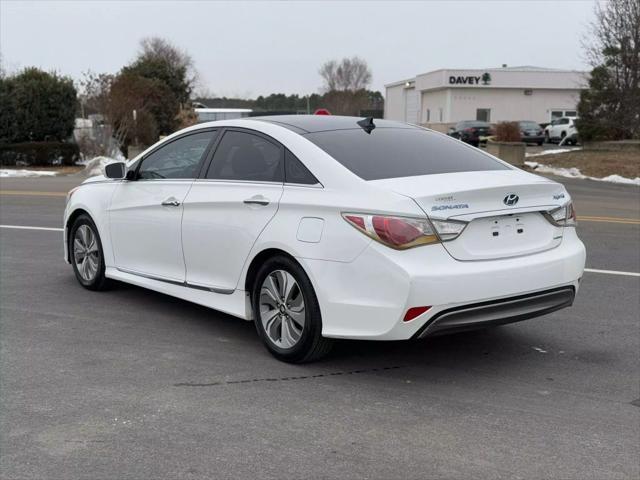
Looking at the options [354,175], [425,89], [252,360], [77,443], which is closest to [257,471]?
[77,443]

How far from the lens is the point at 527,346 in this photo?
567 cm

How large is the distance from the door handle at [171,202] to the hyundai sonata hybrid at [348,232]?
0.01 meters

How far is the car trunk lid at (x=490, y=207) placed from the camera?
4.61 metres

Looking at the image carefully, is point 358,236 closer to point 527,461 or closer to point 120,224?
point 527,461

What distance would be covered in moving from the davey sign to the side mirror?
5863cm

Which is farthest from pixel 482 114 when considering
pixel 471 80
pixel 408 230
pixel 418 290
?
pixel 418 290

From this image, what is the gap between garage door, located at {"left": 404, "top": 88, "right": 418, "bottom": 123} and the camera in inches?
2956

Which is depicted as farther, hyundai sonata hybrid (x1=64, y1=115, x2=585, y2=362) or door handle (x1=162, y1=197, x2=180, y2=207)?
door handle (x1=162, y1=197, x2=180, y2=207)

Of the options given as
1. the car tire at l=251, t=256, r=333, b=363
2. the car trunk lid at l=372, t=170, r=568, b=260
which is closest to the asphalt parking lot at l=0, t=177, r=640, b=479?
the car tire at l=251, t=256, r=333, b=363

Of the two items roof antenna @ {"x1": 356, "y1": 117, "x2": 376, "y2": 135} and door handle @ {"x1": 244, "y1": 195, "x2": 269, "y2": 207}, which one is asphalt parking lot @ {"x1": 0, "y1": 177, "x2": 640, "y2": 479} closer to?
door handle @ {"x1": 244, "y1": 195, "x2": 269, "y2": 207}

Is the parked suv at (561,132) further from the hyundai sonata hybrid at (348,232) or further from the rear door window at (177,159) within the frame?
the hyundai sonata hybrid at (348,232)

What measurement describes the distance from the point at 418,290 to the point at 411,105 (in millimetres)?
74768

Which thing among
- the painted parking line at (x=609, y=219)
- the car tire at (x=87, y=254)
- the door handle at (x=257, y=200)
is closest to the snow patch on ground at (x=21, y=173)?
the painted parking line at (x=609, y=219)

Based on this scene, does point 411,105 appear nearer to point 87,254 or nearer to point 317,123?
point 87,254
